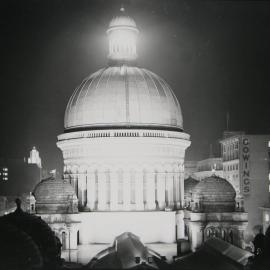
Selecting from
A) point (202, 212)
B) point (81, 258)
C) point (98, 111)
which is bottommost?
point (81, 258)

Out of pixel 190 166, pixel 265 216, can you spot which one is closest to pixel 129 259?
pixel 265 216

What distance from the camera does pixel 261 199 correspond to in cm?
8850

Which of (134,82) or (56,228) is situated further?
(134,82)

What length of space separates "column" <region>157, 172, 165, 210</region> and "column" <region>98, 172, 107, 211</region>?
5.20 metres

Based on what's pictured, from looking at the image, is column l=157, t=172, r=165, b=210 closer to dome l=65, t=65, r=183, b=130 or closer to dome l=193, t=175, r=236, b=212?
dome l=193, t=175, r=236, b=212

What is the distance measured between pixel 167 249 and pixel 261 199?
35.0 metres

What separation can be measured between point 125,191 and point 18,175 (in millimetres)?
84422

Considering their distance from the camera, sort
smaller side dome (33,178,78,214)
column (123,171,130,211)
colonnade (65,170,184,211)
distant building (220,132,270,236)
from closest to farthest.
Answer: smaller side dome (33,178,78,214) → column (123,171,130,211) → colonnade (65,170,184,211) → distant building (220,132,270,236)

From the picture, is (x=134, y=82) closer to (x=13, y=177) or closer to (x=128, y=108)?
(x=128, y=108)

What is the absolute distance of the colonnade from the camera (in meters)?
58.2

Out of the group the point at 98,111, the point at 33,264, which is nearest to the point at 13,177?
the point at 98,111

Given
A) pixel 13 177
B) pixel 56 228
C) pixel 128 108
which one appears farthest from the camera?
pixel 13 177

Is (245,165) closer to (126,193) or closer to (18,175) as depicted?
(126,193)

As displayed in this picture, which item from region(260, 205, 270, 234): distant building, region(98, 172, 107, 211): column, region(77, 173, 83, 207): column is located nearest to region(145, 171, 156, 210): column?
region(98, 172, 107, 211): column
